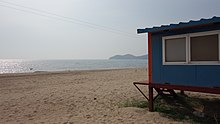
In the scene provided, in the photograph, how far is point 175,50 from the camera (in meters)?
7.09

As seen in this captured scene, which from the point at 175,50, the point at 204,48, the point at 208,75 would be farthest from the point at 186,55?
the point at 208,75

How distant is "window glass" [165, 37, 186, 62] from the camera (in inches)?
272

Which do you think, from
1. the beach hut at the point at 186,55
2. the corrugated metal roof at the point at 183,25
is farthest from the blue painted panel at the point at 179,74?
the corrugated metal roof at the point at 183,25

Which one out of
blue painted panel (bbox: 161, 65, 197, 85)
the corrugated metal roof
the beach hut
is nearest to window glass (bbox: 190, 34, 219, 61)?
the beach hut

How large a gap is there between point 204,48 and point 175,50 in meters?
0.94

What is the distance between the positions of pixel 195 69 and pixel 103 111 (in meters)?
3.43

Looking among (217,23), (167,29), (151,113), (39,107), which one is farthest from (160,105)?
(39,107)

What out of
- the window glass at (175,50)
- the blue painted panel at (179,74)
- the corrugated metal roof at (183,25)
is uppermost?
the corrugated metal roof at (183,25)

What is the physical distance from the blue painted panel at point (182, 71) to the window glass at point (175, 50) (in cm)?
22

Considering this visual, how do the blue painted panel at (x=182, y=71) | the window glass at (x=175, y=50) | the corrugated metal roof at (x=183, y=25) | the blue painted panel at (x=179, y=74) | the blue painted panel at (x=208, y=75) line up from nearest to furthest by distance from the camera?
the corrugated metal roof at (x=183, y=25), the blue painted panel at (x=208, y=75), the blue painted panel at (x=182, y=71), the blue painted panel at (x=179, y=74), the window glass at (x=175, y=50)

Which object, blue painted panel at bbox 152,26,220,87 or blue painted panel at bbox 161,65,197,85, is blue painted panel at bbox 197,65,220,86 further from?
blue painted panel at bbox 161,65,197,85

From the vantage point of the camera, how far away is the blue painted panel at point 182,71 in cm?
619

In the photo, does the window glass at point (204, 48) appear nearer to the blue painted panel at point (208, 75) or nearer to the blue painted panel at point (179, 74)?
the blue painted panel at point (208, 75)

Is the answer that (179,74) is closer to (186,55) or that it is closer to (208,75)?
(186,55)
